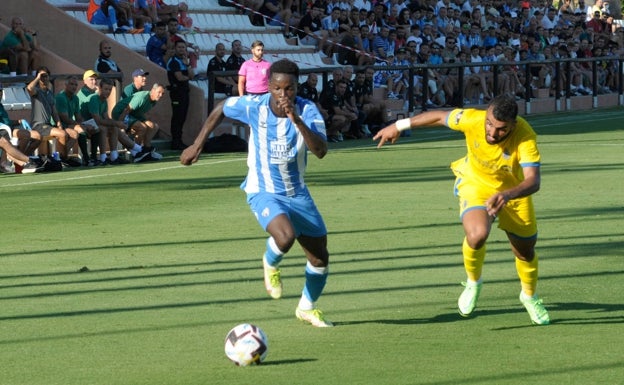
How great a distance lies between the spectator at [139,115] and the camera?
73.9 feet

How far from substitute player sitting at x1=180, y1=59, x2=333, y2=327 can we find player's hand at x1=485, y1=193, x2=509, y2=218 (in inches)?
45.0

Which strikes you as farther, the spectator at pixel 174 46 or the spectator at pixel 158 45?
the spectator at pixel 158 45

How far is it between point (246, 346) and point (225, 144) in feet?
56.1

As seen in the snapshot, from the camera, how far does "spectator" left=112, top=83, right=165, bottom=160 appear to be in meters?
22.5

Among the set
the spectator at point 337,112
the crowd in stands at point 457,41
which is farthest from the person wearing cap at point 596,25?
the spectator at point 337,112

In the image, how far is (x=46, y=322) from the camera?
8.98 meters

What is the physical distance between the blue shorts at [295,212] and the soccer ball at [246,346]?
130 centimetres

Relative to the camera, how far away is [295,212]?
8.79 meters

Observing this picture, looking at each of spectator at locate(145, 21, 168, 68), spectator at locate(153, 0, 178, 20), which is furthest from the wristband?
spectator at locate(153, 0, 178, 20)

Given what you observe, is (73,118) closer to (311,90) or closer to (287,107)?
(311,90)

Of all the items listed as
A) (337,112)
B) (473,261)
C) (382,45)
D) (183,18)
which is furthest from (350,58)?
(473,261)

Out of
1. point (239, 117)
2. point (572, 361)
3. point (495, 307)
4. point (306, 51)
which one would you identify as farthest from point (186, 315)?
point (306, 51)

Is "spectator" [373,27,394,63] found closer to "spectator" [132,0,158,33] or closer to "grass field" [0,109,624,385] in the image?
"spectator" [132,0,158,33]

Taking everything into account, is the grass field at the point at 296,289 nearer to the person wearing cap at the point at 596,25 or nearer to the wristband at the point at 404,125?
the wristband at the point at 404,125
